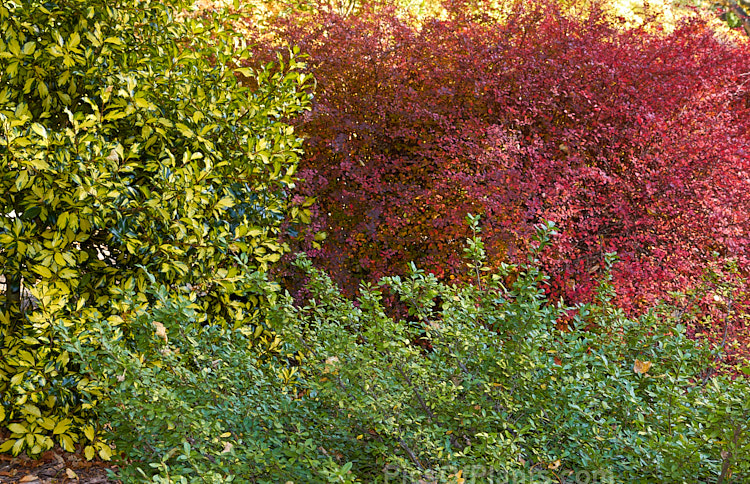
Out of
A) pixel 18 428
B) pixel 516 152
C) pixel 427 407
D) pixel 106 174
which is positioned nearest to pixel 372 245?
pixel 516 152

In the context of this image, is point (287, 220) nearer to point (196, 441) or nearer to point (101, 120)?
point (101, 120)

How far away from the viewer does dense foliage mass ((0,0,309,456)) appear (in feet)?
10.3

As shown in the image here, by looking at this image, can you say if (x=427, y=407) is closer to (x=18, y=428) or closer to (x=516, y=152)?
(x=18, y=428)

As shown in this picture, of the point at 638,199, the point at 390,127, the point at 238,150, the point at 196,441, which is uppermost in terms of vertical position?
the point at 638,199

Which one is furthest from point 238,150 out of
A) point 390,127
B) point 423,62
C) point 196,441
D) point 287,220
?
point 196,441

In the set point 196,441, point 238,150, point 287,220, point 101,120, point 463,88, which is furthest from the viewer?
point 463,88

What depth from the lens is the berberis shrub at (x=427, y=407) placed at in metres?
2.13

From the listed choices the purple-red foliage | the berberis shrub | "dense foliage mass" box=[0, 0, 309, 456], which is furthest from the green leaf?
the purple-red foliage

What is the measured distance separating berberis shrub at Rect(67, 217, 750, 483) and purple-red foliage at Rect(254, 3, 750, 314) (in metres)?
1.78

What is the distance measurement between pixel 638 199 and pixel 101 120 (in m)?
3.51

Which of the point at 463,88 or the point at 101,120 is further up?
the point at 463,88

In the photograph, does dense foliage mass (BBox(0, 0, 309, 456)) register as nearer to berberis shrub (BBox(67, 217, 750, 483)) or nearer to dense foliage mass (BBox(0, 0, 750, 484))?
dense foliage mass (BBox(0, 0, 750, 484))

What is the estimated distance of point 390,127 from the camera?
190 inches

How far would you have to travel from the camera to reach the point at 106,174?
311cm
